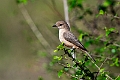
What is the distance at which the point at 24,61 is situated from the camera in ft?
59.7

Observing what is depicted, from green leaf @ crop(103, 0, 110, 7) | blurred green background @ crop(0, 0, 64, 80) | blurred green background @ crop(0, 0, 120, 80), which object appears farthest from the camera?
blurred green background @ crop(0, 0, 64, 80)

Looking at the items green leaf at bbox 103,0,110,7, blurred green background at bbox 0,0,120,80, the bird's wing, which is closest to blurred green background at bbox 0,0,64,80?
blurred green background at bbox 0,0,120,80

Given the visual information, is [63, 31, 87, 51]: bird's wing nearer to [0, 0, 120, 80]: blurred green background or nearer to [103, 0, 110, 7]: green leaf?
[103, 0, 110, 7]: green leaf

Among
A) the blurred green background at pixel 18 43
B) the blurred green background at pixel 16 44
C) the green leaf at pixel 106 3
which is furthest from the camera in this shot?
the blurred green background at pixel 16 44

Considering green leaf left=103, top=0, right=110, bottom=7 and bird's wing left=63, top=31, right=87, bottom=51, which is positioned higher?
green leaf left=103, top=0, right=110, bottom=7

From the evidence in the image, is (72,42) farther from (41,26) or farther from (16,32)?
(16,32)

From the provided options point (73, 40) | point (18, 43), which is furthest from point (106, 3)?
point (18, 43)

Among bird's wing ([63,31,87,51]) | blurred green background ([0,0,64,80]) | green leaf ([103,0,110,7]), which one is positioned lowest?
blurred green background ([0,0,64,80])

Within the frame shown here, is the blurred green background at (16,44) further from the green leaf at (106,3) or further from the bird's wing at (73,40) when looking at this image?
the bird's wing at (73,40)

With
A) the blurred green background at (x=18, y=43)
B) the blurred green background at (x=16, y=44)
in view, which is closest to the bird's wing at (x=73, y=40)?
the blurred green background at (x=18, y=43)

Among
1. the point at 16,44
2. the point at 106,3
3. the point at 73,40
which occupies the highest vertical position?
the point at 106,3

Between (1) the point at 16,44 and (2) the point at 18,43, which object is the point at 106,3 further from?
(1) the point at 16,44

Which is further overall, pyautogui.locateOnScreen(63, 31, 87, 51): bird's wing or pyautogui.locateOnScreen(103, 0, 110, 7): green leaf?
pyautogui.locateOnScreen(103, 0, 110, 7): green leaf

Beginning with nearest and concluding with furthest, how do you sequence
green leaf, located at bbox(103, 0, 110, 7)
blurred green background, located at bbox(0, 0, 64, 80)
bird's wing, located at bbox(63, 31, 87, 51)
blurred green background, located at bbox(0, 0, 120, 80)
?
bird's wing, located at bbox(63, 31, 87, 51) → green leaf, located at bbox(103, 0, 110, 7) → blurred green background, located at bbox(0, 0, 120, 80) → blurred green background, located at bbox(0, 0, 64, 80)
